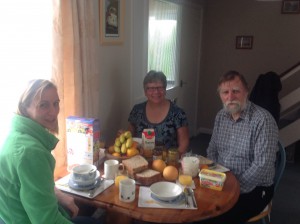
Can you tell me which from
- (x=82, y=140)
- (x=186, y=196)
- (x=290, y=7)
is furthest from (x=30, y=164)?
(x=290, y=7)

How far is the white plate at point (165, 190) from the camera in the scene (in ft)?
4.33

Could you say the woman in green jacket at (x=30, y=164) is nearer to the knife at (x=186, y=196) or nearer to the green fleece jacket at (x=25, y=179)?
the green fleece jacket at (x=25, y=179)

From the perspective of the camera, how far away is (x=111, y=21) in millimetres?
2164

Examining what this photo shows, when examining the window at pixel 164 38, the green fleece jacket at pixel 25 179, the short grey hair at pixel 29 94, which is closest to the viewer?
the green fleece jacket at pixel 25 179

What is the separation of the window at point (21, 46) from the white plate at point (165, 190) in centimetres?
78

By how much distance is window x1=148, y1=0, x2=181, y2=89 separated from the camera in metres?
2.97

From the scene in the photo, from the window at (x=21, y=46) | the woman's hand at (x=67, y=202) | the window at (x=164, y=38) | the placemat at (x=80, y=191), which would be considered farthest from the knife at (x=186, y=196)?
the window at (x=164, y=38)

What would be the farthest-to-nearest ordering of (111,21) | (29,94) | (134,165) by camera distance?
1. (111,21)
2. (134,165)
3. (29,94)

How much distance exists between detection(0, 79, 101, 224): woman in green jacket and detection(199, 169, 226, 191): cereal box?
2.20 ft

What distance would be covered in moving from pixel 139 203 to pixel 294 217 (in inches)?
72.7

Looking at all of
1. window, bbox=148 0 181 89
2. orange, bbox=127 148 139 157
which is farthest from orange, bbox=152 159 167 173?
window, bbox=148 0 181 89

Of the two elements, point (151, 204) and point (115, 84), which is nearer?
point (151, 204)

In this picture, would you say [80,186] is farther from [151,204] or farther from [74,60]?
[74,60]

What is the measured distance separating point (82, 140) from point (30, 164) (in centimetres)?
54
